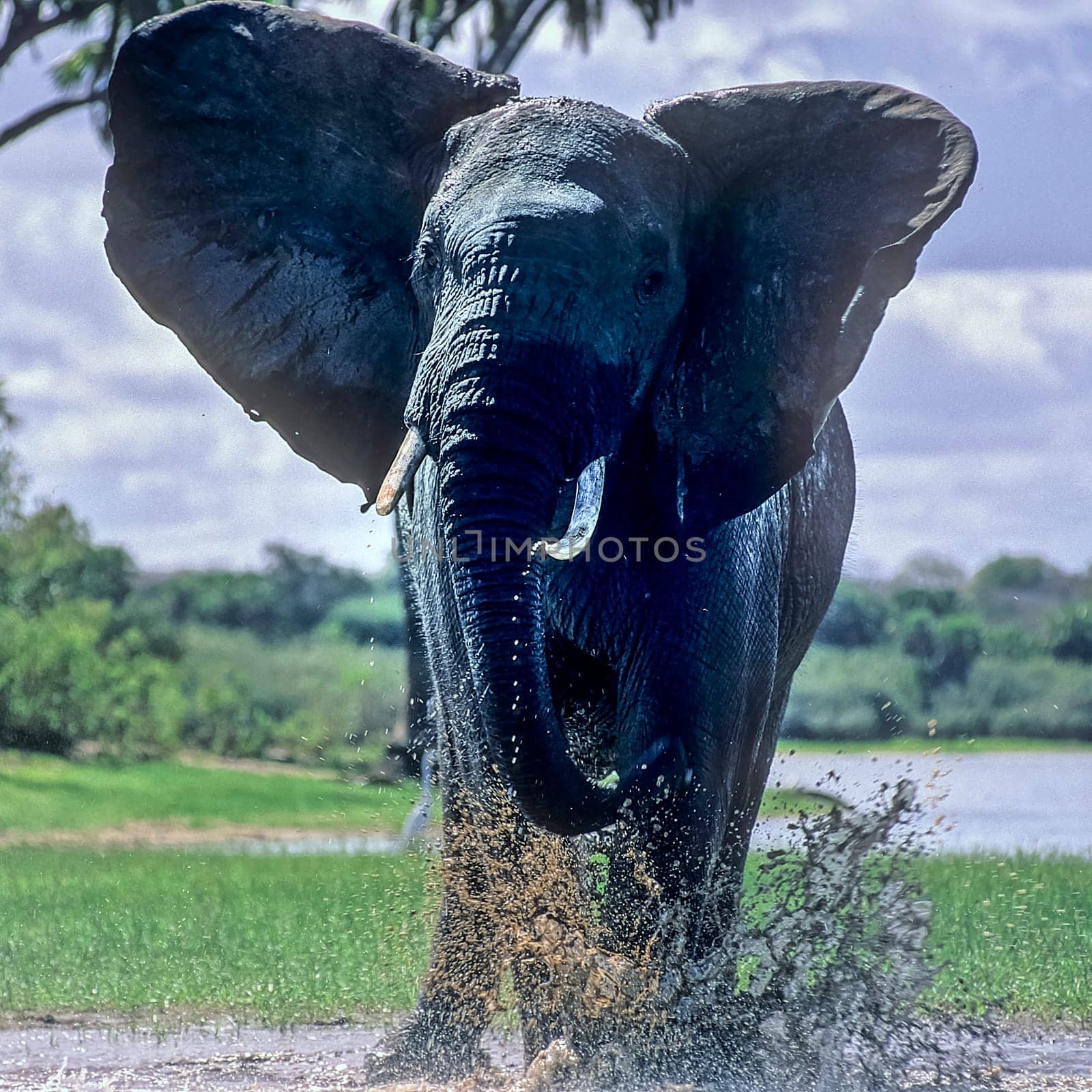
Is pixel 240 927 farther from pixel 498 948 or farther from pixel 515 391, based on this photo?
pixel 515 391

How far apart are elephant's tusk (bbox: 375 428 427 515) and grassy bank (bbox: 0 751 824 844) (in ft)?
37.5

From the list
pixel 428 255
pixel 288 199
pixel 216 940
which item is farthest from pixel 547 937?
pixel 216 940

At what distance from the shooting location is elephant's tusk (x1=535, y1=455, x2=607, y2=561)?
411cm

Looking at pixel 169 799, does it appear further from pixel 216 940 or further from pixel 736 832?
pixel 736 832

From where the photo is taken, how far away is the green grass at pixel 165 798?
56.5 feet

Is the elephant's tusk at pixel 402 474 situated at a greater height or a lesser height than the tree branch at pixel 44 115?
→ lesser

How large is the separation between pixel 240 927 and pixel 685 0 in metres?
10.0

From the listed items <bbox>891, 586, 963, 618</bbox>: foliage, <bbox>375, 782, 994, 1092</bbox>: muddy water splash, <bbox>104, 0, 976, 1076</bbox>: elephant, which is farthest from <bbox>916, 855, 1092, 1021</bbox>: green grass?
<bbox>891, 586, 963, 618</bbox>: foliage

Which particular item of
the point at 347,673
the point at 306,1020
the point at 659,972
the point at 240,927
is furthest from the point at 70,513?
the point at 659,972

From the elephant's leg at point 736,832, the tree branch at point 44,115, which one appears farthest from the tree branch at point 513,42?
the elephant's leg at point 736,832

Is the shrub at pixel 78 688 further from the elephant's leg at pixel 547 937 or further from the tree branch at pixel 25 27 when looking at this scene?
the elephant's leg at pixel 547 937

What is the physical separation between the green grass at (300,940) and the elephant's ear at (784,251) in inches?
71.6

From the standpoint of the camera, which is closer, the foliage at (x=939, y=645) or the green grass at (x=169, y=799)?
the green grass at (x=169, y=799)

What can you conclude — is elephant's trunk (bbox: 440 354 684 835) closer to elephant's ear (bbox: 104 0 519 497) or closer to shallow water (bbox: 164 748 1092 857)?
elephant's ear (bbox: 104 0 519 497)
